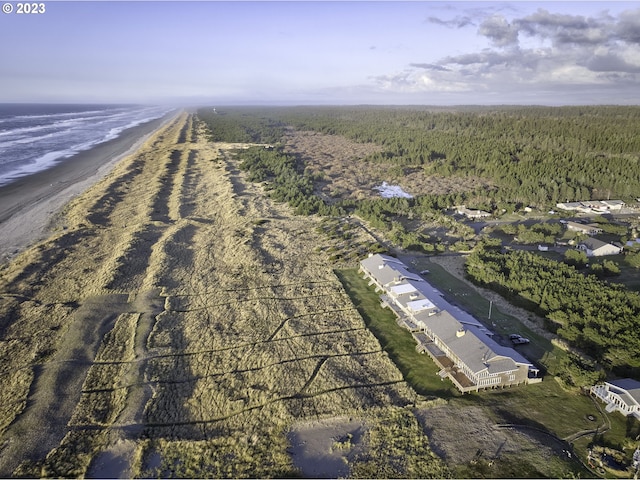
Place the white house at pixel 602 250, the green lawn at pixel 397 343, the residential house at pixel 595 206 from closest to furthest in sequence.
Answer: the green lawn at pixel 397 343
the white house at pixel 602 250
the residential house at pixel 595 206

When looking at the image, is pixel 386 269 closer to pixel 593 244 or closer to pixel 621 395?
pixel 621 395

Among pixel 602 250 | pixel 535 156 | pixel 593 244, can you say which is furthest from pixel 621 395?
pixel 535 156

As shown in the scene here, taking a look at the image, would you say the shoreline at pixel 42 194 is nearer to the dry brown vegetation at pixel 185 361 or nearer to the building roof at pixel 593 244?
the dry brown vegetation at pixel 185 361

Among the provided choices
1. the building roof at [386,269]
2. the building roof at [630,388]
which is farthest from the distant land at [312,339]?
the building roof at [630,388]

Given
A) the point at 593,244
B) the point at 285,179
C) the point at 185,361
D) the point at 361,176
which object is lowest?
the point at 185,361

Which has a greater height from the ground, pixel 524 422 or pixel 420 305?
pixel 420 305

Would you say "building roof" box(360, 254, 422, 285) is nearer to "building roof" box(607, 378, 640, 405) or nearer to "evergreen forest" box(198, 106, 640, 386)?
"evergreen forest" box(198, 106, 640, 386)

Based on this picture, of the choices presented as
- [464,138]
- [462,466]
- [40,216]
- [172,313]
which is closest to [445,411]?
[462,466]

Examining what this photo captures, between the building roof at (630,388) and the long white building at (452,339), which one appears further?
the long white building at (452,339)
